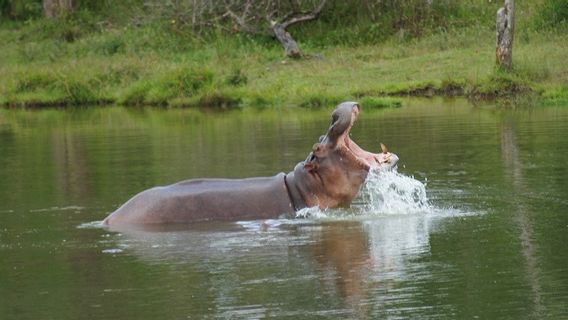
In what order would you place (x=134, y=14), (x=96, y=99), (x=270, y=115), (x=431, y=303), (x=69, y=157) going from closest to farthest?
1. (x=431, y=303)
2. (x=69, y=157)
3. (x=270, y=115)
4. (x=96, y=99)
5. (x=134, y=14)

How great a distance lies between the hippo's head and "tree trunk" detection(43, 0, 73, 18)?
92.8ft

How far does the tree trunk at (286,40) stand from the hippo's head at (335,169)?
61.7 ft

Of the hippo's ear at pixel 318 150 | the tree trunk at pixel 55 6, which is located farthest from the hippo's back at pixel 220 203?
the tree trunk at pixel 55 6

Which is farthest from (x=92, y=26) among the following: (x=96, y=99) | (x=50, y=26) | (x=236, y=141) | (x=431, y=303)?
(x=431, y=303)

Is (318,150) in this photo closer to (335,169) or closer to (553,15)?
(335,169)

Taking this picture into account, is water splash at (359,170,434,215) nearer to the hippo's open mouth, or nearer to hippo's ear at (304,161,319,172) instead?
the hippo's open mouth

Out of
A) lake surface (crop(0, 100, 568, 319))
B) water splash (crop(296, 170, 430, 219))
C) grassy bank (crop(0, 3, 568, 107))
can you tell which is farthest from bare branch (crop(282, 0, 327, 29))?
water splash (crop(296, 170, 430, 219))

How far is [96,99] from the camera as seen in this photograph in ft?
90.7

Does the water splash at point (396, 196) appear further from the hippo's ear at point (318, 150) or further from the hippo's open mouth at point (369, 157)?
the hippo's ear at point (318, 150)

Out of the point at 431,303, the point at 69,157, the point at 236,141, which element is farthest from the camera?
the point at 236,141

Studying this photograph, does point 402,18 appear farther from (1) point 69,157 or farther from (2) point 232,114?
(1) point 69,157

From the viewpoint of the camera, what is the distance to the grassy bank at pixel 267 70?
23.1 meters

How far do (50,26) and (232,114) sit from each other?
14269 mm

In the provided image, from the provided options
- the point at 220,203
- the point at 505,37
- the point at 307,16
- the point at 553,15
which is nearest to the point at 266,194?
the point at 220,203
